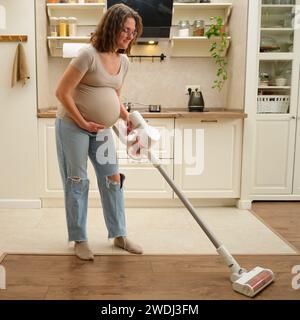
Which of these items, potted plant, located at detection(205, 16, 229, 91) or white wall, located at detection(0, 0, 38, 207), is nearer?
white wall, located at detection(0, 0, 38, 207)

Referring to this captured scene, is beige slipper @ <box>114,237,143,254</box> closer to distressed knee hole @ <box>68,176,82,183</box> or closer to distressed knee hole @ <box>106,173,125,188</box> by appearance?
distressed knee hole @ <box>106,173,125,188</box>

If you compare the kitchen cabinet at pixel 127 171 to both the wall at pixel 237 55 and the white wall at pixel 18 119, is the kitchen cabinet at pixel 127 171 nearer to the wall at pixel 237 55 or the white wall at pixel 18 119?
the white wall at pixel 18 119

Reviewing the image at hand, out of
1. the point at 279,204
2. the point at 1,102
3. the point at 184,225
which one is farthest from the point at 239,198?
the point at 1,102

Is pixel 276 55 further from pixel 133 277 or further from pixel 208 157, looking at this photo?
pixel 133 277

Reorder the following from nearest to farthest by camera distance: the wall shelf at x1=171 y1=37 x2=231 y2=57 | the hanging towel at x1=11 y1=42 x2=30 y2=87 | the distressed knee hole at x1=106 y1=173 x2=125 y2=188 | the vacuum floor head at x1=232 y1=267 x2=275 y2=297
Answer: the vacuum floor head at x1=232 y1=267 x2=275 y2=297
the distressed knee hole at x1=106 y1=173 x2=125 y2=188
the hanging towel at x1=11 y1=42 x2=30 y2=87
the wall shelf at x1=171 y1=37 x2=231 y2=57

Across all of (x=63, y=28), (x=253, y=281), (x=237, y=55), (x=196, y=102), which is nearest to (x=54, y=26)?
(x=63, y=28)

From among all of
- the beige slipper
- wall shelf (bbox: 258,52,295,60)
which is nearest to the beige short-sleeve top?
the beige slipper

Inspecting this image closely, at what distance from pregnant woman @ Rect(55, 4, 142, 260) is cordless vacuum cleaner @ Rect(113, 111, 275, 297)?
3.0 inches

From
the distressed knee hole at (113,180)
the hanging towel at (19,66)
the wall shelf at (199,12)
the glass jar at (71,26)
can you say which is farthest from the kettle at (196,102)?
the distressed knee hole at (113,180)

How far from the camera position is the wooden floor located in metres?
1.79

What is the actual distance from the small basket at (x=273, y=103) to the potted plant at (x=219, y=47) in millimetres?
375
